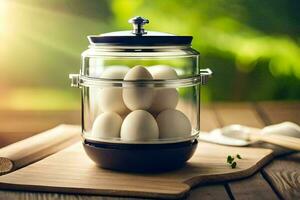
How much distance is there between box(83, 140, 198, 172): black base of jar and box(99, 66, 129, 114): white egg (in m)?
0.06

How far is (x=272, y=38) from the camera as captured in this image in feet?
7.88

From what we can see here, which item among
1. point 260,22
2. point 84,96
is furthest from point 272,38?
point 84,96

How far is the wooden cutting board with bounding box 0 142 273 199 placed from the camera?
3.08 ft

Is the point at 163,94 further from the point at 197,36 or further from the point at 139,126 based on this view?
the point at 197,36

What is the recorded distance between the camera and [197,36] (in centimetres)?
239

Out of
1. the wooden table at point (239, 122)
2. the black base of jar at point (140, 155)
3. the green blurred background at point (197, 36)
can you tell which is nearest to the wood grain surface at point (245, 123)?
the wooden table at point (239, 122)

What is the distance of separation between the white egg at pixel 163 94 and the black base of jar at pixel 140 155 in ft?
0.22

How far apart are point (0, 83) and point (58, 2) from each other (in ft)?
1.28

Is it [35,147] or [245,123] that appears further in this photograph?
[245,123]

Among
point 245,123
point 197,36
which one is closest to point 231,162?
point 245,123

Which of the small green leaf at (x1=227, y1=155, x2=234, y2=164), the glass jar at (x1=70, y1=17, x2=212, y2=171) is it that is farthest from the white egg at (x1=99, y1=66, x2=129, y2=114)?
the small green leaf at (x1=227, y1=155, x2=234, y2=164)

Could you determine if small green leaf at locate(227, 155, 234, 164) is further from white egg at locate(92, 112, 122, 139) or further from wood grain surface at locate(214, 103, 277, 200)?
white egg at locate(92, 112, 122, 139)

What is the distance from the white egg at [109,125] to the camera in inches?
40.6

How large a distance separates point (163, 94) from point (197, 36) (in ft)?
4.50
